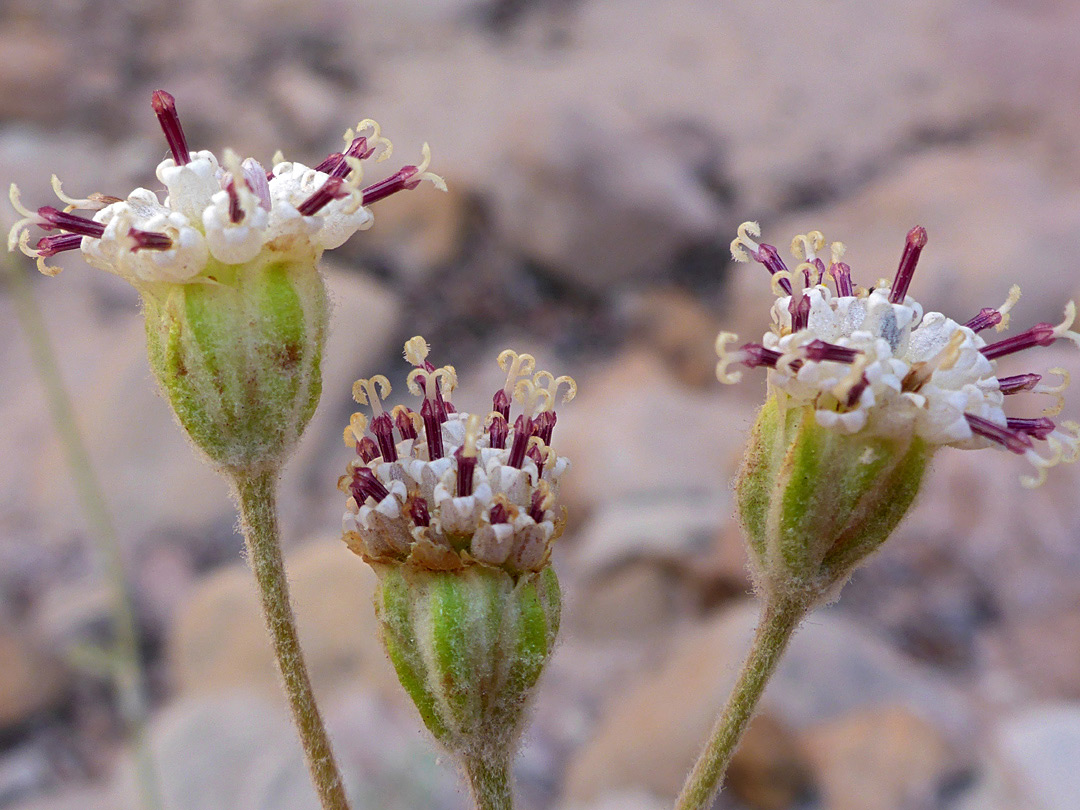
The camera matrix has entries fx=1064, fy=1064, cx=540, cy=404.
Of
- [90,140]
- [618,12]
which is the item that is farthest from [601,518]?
[618,12]

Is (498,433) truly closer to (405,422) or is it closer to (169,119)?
(405,422)

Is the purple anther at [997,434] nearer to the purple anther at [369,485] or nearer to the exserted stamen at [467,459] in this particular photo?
the exserted stamen at [467,459]

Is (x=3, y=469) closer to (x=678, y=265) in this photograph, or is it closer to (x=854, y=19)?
(x=678, y=265)

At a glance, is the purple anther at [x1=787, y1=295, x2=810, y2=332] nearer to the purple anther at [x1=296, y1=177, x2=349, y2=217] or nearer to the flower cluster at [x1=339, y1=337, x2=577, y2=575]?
the flower cluster at [x1=339, y1=337, x2=577, y2=575]

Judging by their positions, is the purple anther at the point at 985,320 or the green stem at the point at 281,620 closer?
the green stem at the point at 281,620

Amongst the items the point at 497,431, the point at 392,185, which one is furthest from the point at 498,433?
the point at 392,185

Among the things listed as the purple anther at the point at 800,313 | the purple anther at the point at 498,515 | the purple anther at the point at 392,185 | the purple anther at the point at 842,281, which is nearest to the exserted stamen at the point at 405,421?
Answer: the purple anther at the point at 498,515
